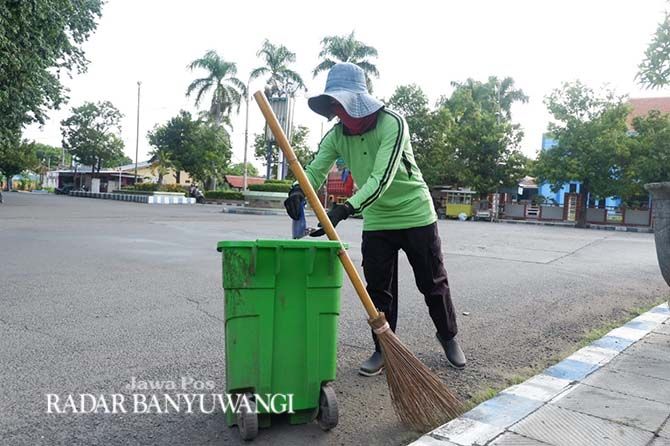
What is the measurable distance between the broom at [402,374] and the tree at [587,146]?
90.4 ft

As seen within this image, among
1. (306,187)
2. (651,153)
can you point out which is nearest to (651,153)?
(651,153)

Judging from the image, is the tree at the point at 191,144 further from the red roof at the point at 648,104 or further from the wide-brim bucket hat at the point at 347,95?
the wide-brim bucket hat at the point at 347,95

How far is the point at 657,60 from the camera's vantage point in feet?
27.6

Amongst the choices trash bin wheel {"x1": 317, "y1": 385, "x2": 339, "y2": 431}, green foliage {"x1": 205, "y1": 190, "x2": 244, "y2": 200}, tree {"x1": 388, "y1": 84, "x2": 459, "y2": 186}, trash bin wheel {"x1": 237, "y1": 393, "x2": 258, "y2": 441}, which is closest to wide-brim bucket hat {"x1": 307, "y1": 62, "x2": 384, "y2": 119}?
trash bin wheel {"x1": 317, "y1": 385, "x2": 339, "y2": 431}

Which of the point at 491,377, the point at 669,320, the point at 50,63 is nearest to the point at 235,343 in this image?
the point at 491,377

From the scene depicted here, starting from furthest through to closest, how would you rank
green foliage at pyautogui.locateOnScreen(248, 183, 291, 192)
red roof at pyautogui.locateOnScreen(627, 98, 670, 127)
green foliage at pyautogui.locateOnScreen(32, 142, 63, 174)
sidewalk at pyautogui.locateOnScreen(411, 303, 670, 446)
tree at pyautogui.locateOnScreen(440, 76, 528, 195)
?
green foliage at pyautogui.locateOnScreen(32, 142, 63, 174) < red roof at pyautogui.locateOnScreen(627, 98, 670, 127) < tree at pyautogui.locateOnScreen(440, 76, 528, 195) < green foliage at pyautogui.locateOnScreen(248, 183, 291, 192) < sidewalk at pyautogui.locateOnScreen(411, 303, 670, 446)

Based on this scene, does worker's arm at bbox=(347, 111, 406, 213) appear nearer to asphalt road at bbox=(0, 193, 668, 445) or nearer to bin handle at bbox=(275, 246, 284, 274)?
bin handle at bbox=(275, 246, 284, 274)

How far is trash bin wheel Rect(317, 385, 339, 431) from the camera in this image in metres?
2.31

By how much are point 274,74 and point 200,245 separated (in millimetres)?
27608

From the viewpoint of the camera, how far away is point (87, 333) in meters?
3.80

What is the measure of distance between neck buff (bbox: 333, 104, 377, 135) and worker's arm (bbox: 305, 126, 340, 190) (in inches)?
8.0

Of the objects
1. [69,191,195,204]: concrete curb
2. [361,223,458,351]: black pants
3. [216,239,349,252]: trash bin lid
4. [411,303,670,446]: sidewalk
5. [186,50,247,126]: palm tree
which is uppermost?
→ [186,50,247,126]: palm tree

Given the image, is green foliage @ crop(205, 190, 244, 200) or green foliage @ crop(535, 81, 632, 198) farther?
green foliage @ crop(205, 190, 244, 200)

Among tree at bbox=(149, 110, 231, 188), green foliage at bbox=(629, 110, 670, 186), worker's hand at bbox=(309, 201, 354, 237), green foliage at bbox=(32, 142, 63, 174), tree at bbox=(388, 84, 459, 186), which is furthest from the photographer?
green foliage at bbox=(32, 142, 63, 174)
